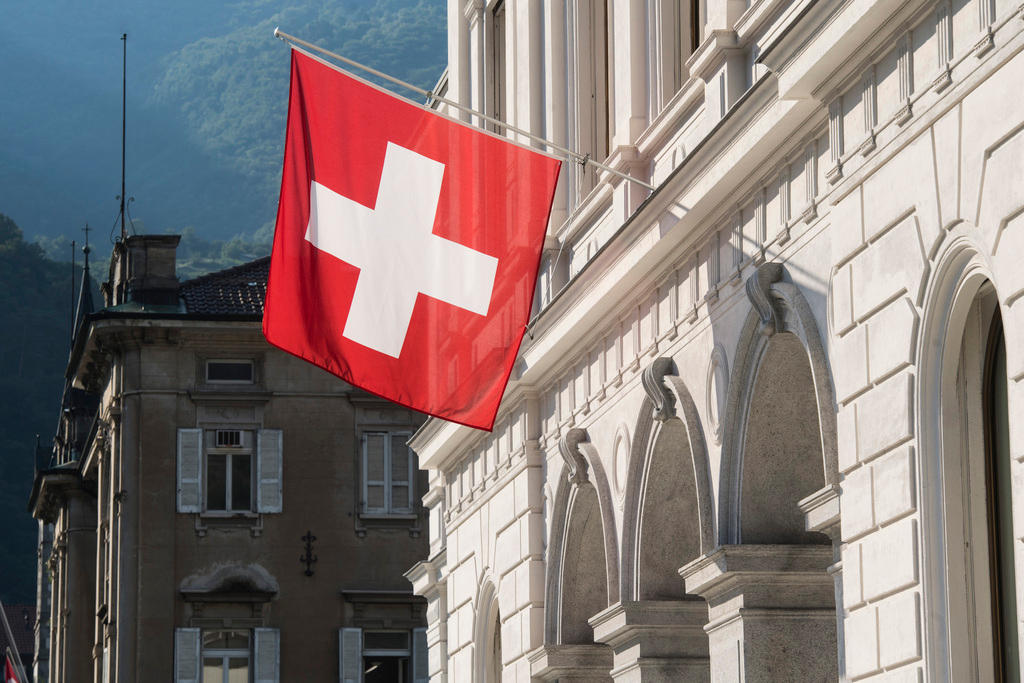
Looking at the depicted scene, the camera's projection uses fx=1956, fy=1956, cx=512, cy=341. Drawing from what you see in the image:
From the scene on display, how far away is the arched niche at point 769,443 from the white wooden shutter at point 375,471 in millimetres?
27842

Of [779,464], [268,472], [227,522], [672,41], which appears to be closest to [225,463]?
[268,472]

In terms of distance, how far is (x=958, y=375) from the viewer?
9.95m

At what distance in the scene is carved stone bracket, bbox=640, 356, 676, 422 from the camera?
47.5 ft

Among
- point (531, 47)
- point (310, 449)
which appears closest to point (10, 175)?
point (310, 449)

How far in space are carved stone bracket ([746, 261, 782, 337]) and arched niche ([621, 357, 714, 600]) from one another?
8.68ft

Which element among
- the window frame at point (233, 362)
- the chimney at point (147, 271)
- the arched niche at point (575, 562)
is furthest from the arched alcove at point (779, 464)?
the chimney at point (147, 271)

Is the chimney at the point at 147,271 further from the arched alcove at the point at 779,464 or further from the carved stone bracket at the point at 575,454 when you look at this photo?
the arched alcove at the point at 779,464

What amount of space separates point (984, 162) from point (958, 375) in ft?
4.04

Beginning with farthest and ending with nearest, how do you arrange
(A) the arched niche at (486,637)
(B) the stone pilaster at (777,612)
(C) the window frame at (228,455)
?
(C) the window frame at (228,455)
(A) the arched niche at (486,637)
(B) the stone pilaster at (777,612)

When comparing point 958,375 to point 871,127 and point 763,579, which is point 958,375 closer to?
point 871,127

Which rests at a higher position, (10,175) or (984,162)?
(10,175)

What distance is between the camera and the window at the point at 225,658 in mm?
39281

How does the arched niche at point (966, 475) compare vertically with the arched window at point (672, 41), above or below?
below

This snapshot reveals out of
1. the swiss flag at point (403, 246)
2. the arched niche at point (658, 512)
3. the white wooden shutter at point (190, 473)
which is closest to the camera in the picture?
the swiss flag at point (403, 246)
